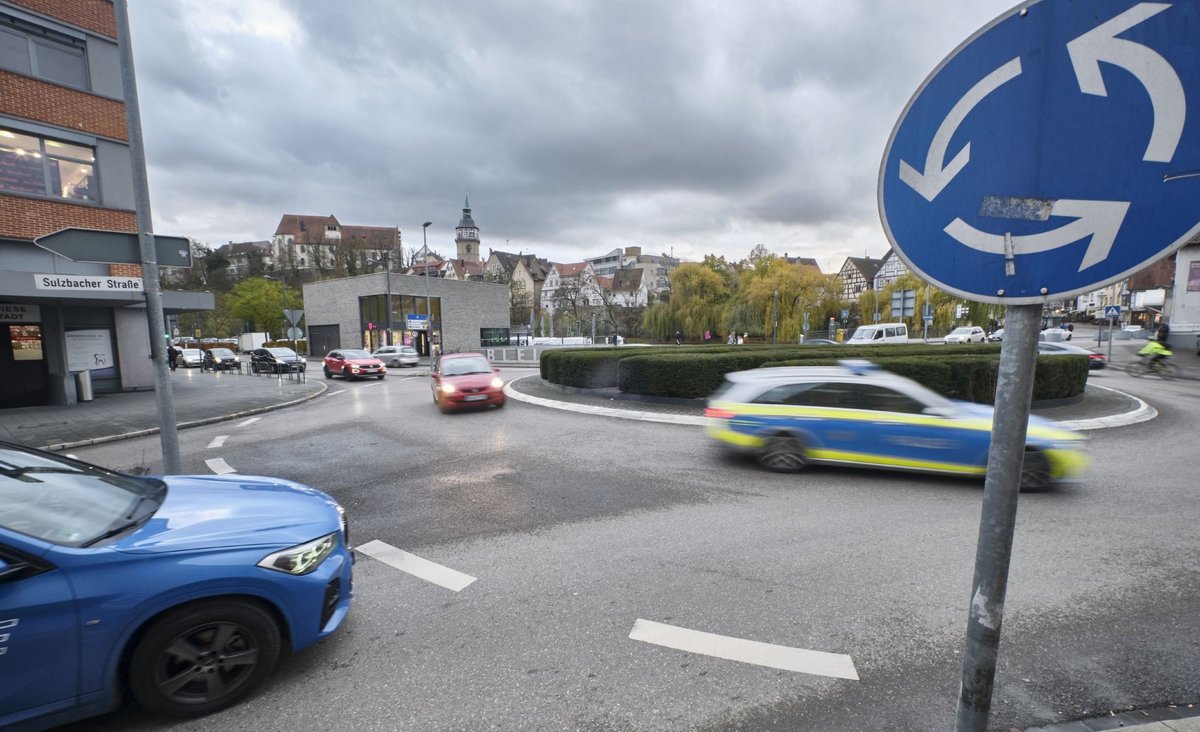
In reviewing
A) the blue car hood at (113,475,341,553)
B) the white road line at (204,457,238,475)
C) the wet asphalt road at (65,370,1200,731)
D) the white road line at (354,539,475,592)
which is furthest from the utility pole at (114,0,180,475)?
the white road line at (354,539,475,592)

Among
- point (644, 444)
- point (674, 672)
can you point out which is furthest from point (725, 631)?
point (644, 444)

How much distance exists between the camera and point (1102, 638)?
328 cm

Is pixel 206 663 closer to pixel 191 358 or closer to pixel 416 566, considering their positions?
pixel 416 566

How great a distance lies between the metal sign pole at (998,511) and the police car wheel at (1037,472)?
5.88 m

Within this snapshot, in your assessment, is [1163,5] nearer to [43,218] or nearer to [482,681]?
[482,681]

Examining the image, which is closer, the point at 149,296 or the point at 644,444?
the point at 149,296

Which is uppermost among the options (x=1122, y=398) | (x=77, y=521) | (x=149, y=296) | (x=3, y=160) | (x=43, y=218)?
(x=3, y=160)

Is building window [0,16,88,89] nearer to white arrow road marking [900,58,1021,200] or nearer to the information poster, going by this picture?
the information poster

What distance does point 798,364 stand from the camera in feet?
43.7

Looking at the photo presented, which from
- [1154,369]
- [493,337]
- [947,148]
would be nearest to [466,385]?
[947,148]

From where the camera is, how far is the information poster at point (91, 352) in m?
16.1

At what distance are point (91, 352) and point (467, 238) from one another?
104217 mm

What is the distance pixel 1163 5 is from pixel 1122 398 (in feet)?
57.9

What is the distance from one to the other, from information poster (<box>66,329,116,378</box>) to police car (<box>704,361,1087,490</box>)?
2024 centimetres
